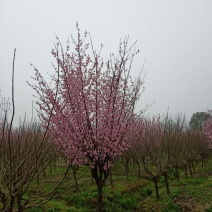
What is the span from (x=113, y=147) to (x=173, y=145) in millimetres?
7264

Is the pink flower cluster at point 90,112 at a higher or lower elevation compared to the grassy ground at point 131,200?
higher

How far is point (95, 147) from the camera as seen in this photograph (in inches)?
249

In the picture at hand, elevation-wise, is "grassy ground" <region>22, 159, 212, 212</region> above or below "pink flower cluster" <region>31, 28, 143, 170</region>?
below

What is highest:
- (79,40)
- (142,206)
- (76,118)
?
(79,40)

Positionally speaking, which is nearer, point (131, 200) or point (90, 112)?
point (90, 112)

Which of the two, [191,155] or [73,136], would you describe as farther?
[191,155]

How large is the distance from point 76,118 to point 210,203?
6.79m

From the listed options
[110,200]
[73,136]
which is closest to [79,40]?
[73,136]

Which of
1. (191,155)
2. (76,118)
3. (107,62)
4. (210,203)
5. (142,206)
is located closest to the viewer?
(76,118)

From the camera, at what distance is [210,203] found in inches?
374

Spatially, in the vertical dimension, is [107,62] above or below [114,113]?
above

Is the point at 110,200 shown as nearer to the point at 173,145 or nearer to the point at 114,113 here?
the point at 173,145

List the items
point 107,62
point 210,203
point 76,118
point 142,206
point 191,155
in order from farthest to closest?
point 191,155
point 142,206
point 210,203
point 107,62
point 76,118

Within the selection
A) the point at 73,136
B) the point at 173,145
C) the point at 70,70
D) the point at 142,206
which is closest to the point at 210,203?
the point at 142,206
